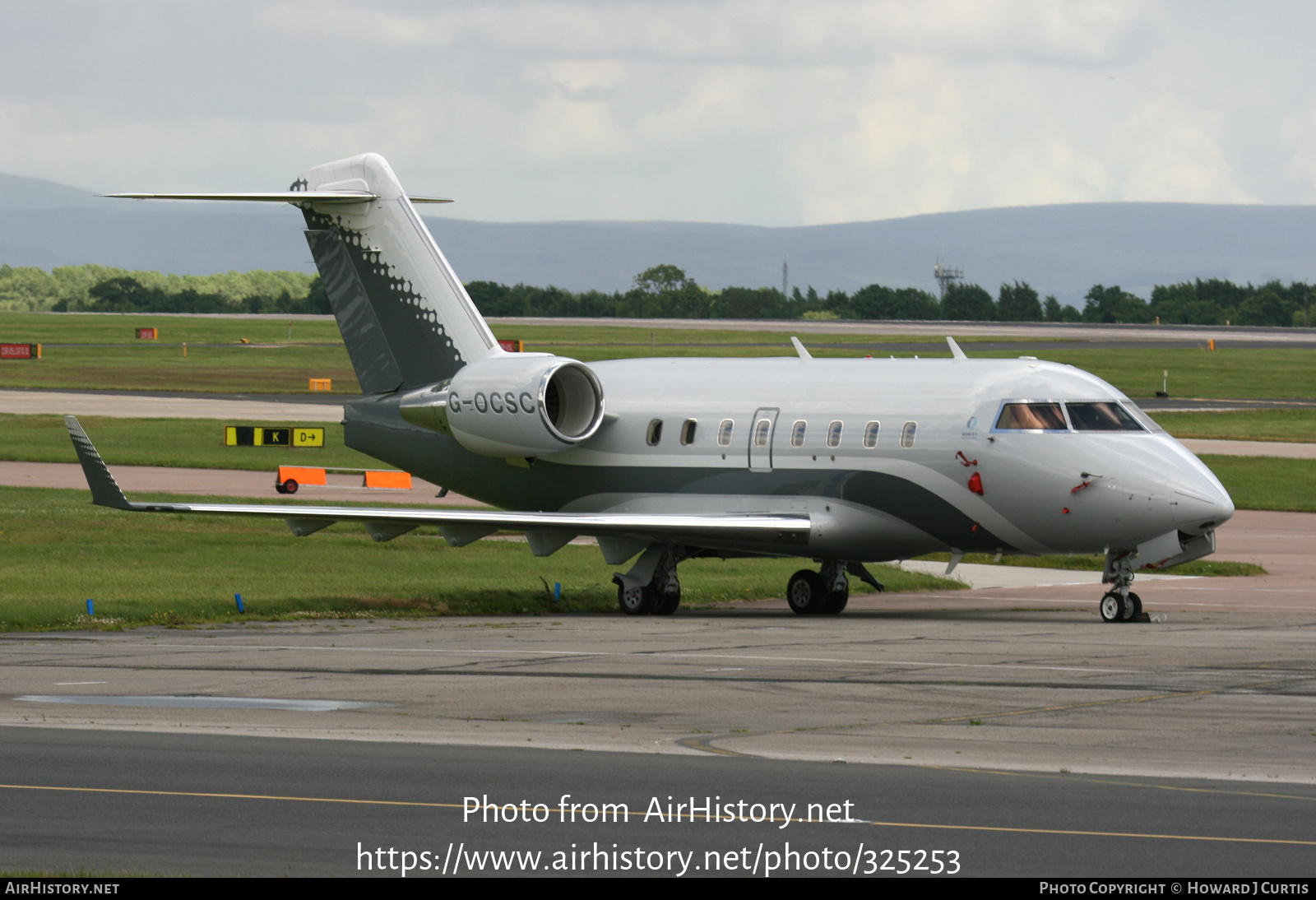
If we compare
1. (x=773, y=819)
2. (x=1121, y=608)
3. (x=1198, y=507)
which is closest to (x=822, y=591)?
(x=1121, y=608)

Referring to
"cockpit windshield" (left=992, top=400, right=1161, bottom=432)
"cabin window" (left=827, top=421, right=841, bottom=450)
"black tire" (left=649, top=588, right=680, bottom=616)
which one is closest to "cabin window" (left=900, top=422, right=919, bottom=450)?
"cabin window" (left=827, top=421, right=841, bottom=450)

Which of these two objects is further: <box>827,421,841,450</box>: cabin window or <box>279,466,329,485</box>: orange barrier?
<box>279,466,329,485</box>: orange barrier

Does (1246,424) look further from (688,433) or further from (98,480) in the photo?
(98,480)

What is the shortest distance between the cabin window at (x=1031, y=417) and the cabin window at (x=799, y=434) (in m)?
3.23

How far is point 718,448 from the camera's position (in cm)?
2883

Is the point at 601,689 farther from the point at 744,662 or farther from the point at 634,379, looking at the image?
the point at 634,379

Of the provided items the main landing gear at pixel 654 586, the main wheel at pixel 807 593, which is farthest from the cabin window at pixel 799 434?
the main landing gear at pixel 654 586

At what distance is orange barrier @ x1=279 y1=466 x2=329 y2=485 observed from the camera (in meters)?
46.8

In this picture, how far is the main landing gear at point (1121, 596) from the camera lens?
25688mm

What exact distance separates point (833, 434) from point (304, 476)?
23.3 meters

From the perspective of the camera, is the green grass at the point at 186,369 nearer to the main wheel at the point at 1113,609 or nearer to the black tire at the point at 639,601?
the black tire at the point at 639,601

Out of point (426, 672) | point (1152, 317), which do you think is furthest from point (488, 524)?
point (1152, 317)

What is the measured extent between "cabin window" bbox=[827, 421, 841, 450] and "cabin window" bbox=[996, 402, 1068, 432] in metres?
2.60

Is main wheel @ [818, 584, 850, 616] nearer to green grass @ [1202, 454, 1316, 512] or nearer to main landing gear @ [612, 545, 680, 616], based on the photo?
main landing gear @ [612, 545, 680, 616]
